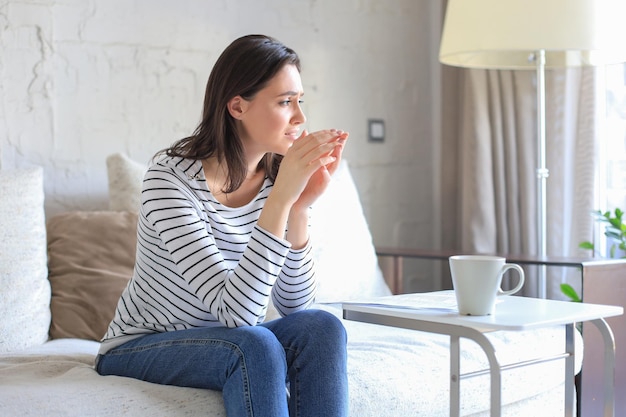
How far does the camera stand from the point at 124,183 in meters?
2.25

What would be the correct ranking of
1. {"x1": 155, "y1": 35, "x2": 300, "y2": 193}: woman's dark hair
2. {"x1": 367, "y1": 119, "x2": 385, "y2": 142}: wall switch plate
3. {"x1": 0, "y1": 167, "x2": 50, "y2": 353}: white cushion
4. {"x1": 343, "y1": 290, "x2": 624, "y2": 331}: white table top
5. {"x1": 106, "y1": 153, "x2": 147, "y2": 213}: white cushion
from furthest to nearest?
1. {"x1": 367, "y1": 119, "x2": 385, "y2": 142}: wall switch plate
2. {"x1": 106, "y1": 153, "x2": 147, "y2": 213}: white cushion
3. {"x1": 0, "y1": 167, "x2": 50, "y2": 353}: white cushion
4. {"x1": 155, "y1": 35, "x2": 300, "y2": 193}: woman's dark hair
5. {"x1": 343, "y1": 290, "x2": 624, "y2": 331}: white table top

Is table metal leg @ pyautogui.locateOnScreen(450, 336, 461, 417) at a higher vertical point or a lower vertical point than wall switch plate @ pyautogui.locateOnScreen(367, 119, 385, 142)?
lower

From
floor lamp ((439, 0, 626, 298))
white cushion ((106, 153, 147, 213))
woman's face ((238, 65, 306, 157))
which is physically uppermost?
floor lamp ((439, 0, 626, 298))

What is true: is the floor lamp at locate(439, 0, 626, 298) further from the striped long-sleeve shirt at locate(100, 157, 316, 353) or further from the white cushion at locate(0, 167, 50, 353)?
the white cushion at locate(0, 167, 50, 353)

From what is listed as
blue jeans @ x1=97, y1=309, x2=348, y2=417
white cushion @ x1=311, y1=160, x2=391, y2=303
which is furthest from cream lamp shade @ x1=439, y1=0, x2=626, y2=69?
blue jeans @ x1=97, y1=309, x2=348, y2=417

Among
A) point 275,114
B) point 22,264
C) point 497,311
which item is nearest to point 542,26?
point 275,114

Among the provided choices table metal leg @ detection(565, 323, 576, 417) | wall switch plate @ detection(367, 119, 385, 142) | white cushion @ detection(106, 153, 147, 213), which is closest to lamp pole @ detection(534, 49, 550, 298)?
wall switch plate @ detection(367, 119, 385, 142)

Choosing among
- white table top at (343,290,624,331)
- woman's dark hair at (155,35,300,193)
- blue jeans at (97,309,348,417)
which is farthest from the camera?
woman's dark hair at (155,35,300,193)

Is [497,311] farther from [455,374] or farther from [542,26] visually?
[542,26]

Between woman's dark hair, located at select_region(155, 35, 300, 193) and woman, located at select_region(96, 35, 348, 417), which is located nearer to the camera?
woman, located at select_region(96, 35, 348, 417)

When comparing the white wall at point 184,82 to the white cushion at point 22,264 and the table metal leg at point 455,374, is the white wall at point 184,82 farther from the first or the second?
the table metal leg at point 455,374

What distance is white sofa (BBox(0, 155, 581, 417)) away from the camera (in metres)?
1.39

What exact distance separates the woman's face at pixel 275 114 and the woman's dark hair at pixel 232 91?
0.02m

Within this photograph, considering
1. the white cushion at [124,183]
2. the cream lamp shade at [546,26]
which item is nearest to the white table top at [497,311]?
the white cushion at [124,183]
